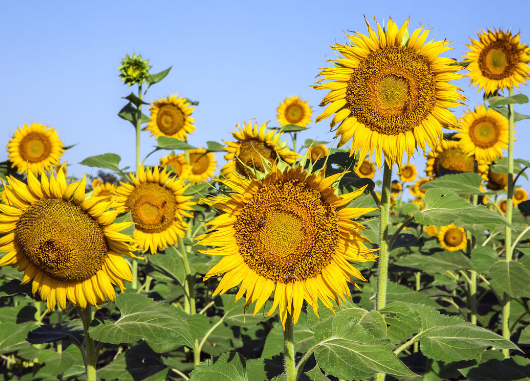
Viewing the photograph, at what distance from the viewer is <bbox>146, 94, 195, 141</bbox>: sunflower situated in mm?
7082

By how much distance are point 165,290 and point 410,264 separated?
9.53 feet

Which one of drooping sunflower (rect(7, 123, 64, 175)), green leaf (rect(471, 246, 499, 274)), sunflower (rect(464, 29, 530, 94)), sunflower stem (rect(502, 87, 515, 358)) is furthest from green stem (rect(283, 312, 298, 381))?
drooping sunflower (rect(7, 123, 64, 175))

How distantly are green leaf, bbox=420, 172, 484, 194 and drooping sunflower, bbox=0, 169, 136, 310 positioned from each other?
8.30 ft

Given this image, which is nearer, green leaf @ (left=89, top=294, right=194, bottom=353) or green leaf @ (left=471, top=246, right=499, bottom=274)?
green leaf @ (left=89, top=294, right=194, bottom=353)

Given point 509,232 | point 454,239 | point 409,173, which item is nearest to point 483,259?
point 509,232

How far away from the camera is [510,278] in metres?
3.92

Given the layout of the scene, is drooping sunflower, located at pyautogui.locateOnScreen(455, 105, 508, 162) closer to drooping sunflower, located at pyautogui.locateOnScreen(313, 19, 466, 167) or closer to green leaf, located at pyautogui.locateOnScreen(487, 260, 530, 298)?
green leaf, located at pyautogui.locateOnScreen(487, 260, 530, 298)

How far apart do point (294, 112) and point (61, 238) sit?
6.11 meters

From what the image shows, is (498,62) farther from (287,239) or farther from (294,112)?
(294,112)

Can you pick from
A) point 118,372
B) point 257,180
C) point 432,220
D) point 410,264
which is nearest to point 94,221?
point 257,180

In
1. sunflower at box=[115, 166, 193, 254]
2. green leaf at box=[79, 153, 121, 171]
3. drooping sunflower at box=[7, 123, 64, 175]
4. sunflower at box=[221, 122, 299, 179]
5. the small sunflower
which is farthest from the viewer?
the small sunflower

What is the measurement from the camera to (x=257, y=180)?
2.13 m

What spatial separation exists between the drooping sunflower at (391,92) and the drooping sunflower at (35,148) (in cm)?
540

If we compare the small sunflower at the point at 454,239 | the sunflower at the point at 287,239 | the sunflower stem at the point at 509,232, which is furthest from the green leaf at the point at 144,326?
the small sunflower at the point at 454,239
